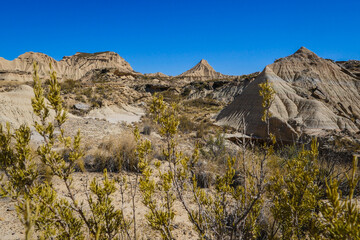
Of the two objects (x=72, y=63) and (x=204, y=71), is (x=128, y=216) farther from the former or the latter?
(x=72, y=63)

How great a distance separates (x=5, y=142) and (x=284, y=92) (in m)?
14.9

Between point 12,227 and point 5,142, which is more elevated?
point 5,142

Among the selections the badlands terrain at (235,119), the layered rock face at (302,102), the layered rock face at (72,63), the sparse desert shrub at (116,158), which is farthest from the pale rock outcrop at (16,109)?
the layered rock face at (72,63)

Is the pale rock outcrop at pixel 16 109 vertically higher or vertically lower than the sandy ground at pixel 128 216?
higher

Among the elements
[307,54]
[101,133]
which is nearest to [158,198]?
[101,133]

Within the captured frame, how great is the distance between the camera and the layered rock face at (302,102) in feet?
32.7

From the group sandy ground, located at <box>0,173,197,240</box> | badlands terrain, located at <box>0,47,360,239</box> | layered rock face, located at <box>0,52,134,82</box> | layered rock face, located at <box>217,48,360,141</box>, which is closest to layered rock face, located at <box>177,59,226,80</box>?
layered rock face, located at <box>0,52,134,82</box>

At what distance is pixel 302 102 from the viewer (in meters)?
12.0

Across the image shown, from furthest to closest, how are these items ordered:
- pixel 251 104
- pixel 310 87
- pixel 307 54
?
pixel 307 54
pixel 310 87
pixel 251 104

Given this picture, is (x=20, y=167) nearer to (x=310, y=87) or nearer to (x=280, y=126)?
(x=280, y=126)

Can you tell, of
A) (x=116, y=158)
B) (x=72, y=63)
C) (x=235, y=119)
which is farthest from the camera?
(x=72, y=63)

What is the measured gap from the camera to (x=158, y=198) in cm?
428

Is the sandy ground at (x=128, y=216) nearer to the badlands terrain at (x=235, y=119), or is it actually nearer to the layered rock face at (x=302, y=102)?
the badlands terrain at (x=235, y=119)

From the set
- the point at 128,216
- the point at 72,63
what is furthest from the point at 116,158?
the point at 72,63
